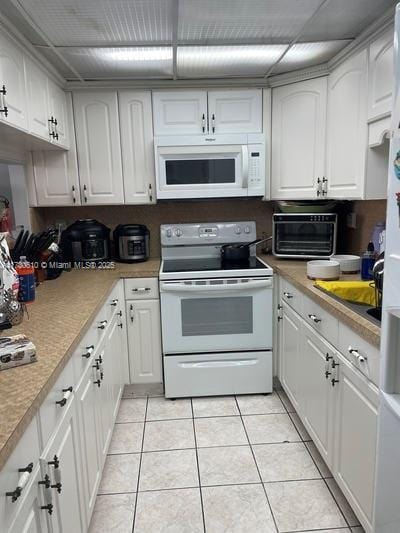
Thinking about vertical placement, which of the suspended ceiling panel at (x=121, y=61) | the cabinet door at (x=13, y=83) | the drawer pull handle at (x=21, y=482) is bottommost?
the drawer pull handle at (x=21, y=482)

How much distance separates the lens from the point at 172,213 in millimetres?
3168

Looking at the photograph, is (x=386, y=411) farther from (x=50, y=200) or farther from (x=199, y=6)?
(x=50, y=200)

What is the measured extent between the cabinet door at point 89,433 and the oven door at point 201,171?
4.64 ft

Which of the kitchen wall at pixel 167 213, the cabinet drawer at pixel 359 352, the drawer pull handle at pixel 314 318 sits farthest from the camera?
the kitchen wall at pixel 167 213

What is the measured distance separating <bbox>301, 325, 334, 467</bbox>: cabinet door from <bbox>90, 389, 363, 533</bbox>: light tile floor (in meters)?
0.19

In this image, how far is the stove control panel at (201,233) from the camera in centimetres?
299

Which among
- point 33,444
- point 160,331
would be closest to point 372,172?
point 160,331

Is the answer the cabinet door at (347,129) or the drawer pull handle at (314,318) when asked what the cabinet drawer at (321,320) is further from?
the cabinet door at (347,129)

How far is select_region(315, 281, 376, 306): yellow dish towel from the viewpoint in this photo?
1.94 m

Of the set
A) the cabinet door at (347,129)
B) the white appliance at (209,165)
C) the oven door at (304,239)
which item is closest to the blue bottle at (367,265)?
the cabinet door at (347,129)

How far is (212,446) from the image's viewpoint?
217 cm

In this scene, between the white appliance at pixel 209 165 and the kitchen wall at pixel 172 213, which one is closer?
the white appliance at pixel 209 165

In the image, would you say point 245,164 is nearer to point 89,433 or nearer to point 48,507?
point 89,433

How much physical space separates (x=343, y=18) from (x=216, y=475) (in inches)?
90.5
